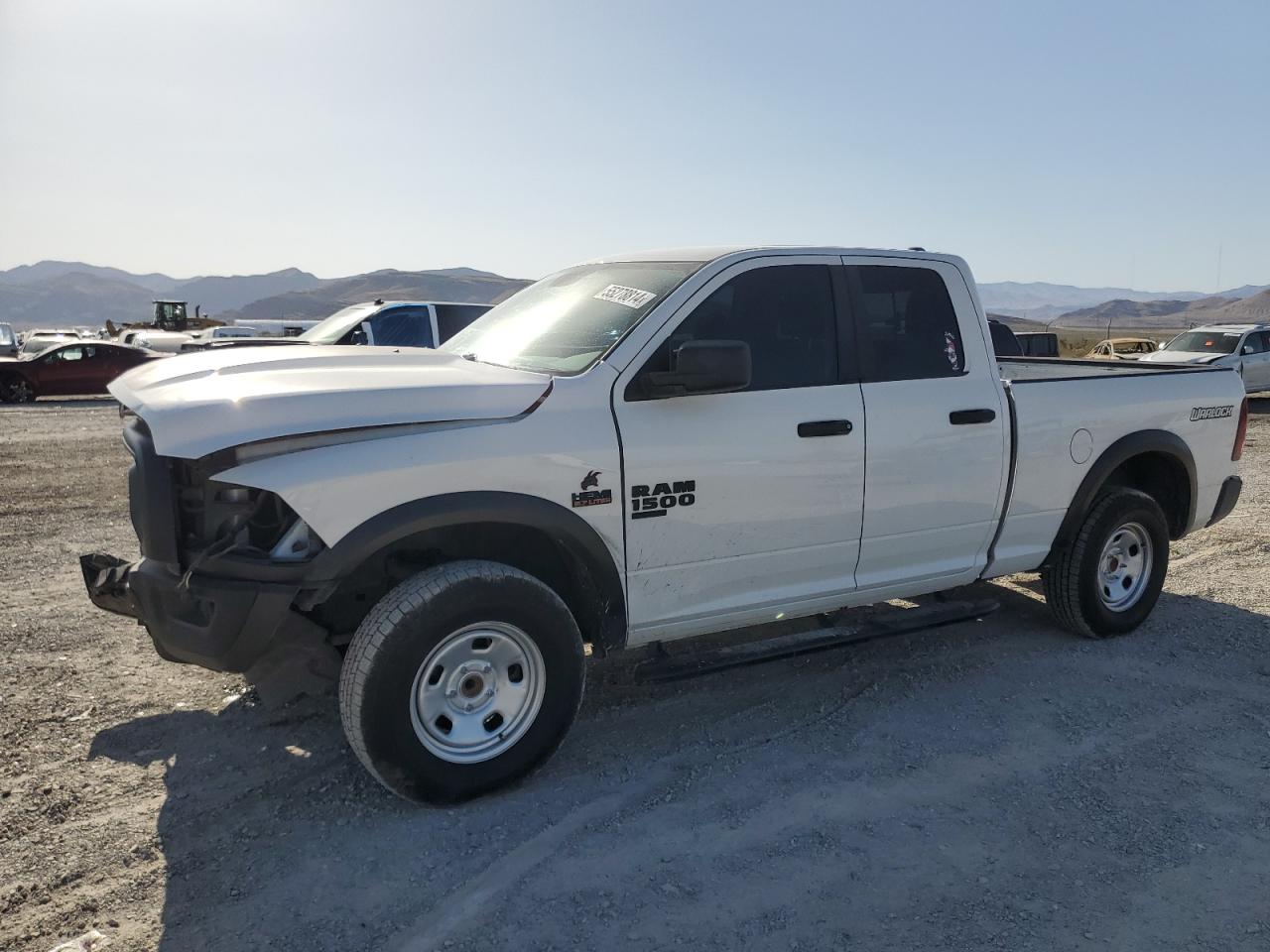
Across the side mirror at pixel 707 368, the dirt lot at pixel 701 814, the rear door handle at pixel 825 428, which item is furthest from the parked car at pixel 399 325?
the side mirror at pixel 707 368

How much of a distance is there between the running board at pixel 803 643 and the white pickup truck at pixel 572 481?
128 millimetres

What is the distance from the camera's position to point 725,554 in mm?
3932

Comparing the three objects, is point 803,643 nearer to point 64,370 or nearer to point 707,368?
point 707,368

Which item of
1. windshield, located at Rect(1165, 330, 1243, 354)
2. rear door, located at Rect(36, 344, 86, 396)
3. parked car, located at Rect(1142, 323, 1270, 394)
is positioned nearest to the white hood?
parked car, located at Rect(1142, 323, 1270, 394)

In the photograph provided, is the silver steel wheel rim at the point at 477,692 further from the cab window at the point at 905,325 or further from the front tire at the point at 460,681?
the cab window at the point at 905,325

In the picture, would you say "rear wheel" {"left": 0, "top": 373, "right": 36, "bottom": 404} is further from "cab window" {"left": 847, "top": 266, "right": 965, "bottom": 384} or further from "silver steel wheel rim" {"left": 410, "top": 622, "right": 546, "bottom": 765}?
"cab window" {"left": 847, "top": 266, "right": 965, "bottom": 384}

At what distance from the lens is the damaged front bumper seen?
3.20 metres

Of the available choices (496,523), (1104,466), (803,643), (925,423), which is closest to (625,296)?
(496,523)

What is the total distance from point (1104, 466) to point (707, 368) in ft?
9.27

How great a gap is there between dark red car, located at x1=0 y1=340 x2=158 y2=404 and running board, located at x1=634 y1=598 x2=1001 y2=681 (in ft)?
66.8

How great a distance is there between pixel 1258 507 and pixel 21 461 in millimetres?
13641

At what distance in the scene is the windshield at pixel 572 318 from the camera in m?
3.92

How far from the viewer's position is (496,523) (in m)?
3.58

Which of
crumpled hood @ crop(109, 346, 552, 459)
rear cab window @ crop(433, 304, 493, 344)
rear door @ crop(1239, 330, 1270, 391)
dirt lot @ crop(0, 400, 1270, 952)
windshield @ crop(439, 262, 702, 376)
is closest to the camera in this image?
dirt lot @ crop(0, 400, 1270, 952)
